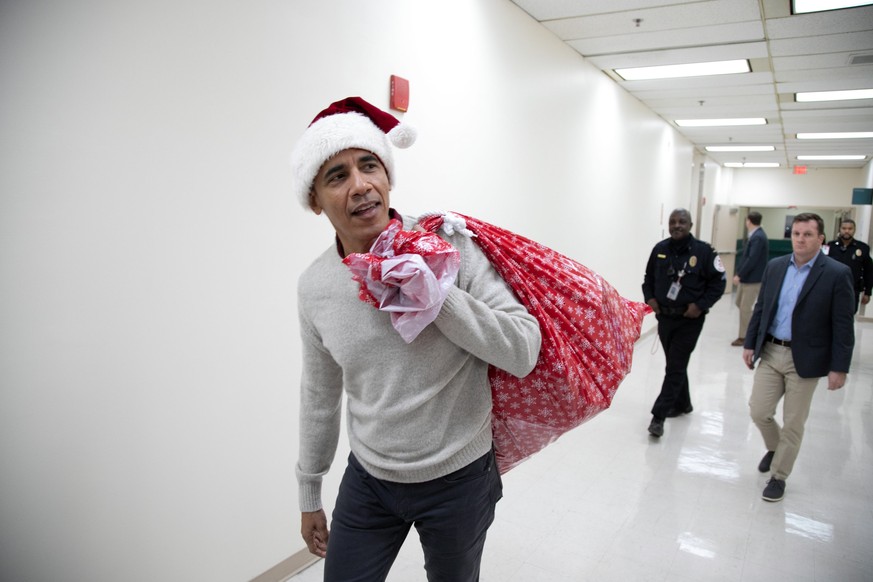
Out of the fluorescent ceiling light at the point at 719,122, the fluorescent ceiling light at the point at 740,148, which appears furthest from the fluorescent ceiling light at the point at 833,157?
the fluorescent ceiling light at the point at 719,122

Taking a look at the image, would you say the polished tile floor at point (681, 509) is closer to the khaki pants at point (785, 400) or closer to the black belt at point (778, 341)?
the khaki pants at point (785, 400)

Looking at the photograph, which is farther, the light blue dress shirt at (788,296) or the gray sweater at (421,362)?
the light blue dress shirt at (788,296)

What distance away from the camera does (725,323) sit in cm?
886

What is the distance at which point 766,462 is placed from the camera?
3.44 meters

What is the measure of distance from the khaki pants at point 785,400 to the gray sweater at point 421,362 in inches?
95.1

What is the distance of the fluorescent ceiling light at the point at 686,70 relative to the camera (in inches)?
209

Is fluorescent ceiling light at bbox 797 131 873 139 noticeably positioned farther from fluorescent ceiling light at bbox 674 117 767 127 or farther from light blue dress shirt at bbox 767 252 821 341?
light blue dress shirt at bbox 767 252 821 341

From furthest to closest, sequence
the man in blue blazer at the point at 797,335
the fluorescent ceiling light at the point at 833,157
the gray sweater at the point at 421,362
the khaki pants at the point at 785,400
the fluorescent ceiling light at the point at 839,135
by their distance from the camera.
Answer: the fluorescent ceiling light at the point at 833,157 → the fluorescent ceiling light at the point at 839,135 → the khaki pants at the point at 785,400 → the man in blue blazer at the point at 797,335 → the gray sweater at the point at 421,362

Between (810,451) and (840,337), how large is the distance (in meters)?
1.38

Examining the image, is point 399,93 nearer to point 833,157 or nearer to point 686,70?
point 686,70

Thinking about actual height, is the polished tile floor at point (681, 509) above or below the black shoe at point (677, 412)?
below

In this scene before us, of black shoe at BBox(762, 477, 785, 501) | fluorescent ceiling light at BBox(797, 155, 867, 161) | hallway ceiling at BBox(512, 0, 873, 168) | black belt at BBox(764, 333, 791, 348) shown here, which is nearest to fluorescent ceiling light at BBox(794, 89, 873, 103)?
hallway ceiling at BBox(512, 0, 873, 168)

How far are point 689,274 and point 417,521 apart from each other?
3165 mm

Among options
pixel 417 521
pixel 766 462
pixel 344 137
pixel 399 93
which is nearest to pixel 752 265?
pixel 766 462
